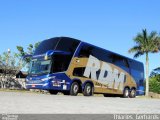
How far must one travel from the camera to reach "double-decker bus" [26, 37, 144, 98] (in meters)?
21.9

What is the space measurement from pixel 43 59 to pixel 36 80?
5.06 ft

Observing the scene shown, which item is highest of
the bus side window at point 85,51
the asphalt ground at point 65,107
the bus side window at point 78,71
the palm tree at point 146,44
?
A: the palm tree at point 146,44

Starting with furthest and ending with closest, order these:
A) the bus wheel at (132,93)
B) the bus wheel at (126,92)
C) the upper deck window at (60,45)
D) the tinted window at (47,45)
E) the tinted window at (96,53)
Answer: the bus wheel at (132,93) → the bus wheel at (126,92) → the tinted window at (96,53) → the tinted window at (47,45) → the upper deck window at (60,45)

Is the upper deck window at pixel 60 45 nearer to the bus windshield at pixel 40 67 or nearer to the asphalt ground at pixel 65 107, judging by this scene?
the bus windshield at pixel 40 67

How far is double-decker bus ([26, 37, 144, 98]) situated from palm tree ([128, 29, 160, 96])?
24427mm

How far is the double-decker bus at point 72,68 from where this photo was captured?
21938 millimetres

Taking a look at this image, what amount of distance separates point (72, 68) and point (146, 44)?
3131 cm

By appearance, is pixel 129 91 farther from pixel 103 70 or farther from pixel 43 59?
pixel 43 59

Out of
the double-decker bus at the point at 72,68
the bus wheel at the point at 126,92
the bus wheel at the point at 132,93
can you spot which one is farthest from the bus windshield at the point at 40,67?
the bus wheel at the point at 132,93

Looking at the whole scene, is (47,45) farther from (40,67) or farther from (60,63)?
(60,63)

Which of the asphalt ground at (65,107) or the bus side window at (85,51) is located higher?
the bus side window at (85,51)

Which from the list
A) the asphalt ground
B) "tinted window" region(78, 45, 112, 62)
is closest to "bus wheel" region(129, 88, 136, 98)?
"tinted window" region(78, 45, 112, 62)

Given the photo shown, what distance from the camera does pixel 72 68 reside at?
22.8 metres

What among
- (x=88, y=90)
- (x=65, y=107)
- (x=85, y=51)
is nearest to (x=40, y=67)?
(x=85, y=51)
